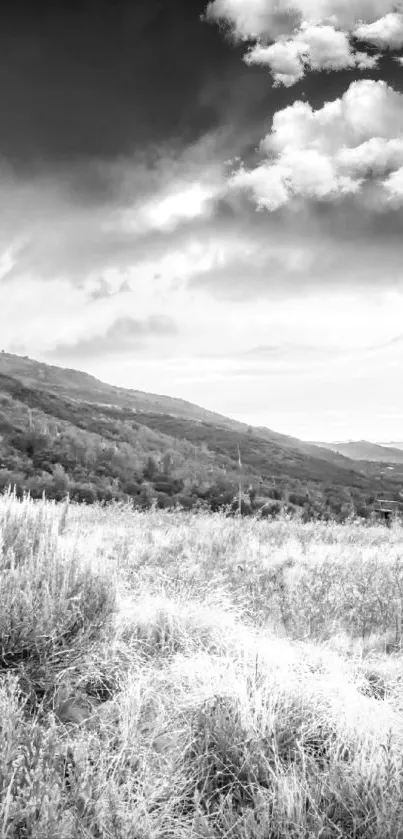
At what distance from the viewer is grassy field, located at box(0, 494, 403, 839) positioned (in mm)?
2412

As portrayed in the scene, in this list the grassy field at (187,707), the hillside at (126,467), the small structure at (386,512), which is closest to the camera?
the grassy field at (187,707)

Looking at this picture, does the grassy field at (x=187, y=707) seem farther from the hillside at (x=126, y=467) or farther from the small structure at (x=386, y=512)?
the small structure at (x=386, y=512)

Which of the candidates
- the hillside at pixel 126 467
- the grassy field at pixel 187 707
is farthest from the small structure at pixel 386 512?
the grassy field at pixel 187 707

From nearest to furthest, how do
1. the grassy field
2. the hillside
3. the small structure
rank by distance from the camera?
the grassy field → the small structure → the hillside

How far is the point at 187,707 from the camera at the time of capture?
3.27m

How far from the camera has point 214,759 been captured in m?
2.90

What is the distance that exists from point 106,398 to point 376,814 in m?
99.1

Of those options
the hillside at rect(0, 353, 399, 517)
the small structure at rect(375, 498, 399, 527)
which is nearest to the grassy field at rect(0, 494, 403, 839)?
the hillside at rect(0, 353, 399, 517)

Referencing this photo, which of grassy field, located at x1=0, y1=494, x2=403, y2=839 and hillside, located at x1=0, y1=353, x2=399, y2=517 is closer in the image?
grassy field, located at x1=0, y1=494, x2=403, y2=839

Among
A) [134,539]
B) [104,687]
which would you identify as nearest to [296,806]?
[104,687]

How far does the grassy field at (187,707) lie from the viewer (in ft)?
7.91

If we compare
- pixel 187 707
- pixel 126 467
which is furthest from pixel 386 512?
pixel 187 707

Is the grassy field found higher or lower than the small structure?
higher

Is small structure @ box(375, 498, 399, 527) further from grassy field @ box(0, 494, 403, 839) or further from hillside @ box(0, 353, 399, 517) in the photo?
grassy field @ box(0, 494, 403, 839)
